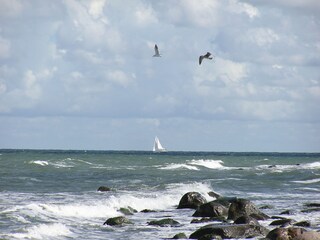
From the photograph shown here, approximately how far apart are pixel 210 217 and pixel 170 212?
A: 13.1ft

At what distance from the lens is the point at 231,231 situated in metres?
23.1

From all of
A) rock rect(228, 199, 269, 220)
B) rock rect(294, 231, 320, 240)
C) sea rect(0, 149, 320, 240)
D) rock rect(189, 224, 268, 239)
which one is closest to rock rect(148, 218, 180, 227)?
sea rect(0, 149, 320, 240)

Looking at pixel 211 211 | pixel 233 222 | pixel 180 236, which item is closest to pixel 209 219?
pixel 211 211

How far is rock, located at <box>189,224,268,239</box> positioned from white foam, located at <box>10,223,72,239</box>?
14.6ft

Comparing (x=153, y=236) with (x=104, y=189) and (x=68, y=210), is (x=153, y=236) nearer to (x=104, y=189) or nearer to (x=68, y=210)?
(x=68, y=210)

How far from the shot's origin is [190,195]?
3356 centimetres

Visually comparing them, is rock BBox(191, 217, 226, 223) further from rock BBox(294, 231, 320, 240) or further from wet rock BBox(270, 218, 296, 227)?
rock BBox(294, 231, 320, 240)

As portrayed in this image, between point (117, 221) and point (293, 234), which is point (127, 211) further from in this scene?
point (293, 234)

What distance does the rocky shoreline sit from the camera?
21.9 m

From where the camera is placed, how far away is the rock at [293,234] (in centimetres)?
2103

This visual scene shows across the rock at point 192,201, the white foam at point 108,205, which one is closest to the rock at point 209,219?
the white foam at point 108,205

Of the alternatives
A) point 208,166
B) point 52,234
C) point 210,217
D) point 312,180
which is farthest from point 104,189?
point 208,166

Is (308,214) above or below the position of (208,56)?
below

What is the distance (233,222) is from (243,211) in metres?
2.27
